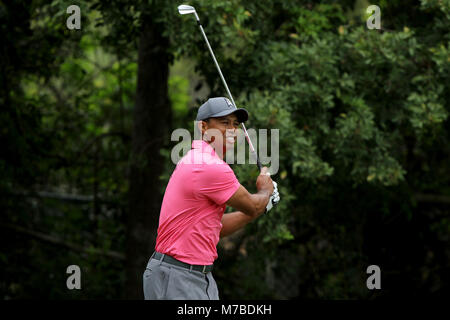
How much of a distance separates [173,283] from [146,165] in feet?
→ 14.3

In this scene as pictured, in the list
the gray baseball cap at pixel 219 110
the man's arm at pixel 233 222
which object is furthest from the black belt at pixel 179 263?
the gray baseball cap at pixel 219 110

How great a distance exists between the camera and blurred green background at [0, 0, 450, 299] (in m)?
6.33

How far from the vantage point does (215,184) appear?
3.93m

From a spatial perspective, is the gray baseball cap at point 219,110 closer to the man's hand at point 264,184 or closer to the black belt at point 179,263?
the man's hand at point 264,184

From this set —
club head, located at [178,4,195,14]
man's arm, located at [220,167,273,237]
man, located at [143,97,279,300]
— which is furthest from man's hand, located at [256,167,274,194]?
club head, located at [178,4,195,14]

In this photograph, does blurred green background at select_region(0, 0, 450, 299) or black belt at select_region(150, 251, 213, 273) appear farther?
blurred green background at select_region(0, 0, 450, 299)

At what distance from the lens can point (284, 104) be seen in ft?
20.3

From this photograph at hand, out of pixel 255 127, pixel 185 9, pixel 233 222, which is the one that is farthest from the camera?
pixel 255 127

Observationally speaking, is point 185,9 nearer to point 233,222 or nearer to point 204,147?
point 204,147

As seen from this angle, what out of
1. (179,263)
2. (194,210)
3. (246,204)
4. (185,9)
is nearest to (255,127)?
(185,9)

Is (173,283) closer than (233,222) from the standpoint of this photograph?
Yes

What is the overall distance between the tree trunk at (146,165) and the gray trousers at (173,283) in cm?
417

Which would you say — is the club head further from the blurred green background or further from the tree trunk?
the tree trunk

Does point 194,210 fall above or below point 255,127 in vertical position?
below
